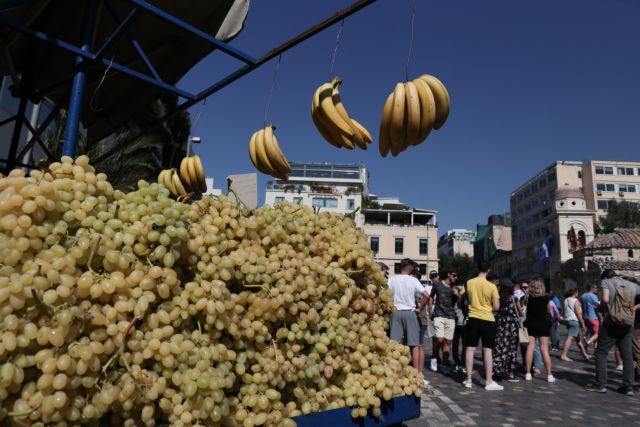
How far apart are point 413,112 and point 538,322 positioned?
5.95m

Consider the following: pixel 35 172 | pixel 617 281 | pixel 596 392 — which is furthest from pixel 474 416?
pixel 35 172

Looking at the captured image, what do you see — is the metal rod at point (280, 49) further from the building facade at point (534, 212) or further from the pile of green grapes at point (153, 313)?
the building facade at point (534, 212)

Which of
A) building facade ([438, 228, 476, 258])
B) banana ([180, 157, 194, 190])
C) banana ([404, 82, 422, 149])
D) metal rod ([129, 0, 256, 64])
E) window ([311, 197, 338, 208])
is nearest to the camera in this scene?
metal rod ([129, 0, 256, 64])

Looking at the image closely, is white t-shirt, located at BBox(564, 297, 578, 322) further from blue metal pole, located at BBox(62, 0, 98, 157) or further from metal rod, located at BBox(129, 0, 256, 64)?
blue metal pole, located at BBox(62, 0, 98, 157)

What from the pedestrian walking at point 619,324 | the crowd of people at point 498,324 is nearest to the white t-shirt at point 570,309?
the crowd of people at point 498,324

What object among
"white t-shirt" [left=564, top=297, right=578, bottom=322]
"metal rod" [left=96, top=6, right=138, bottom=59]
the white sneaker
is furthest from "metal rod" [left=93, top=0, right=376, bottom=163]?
"white t-shirt" [left=564, top=297, right=578, bottom=322]

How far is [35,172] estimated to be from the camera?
1613mm

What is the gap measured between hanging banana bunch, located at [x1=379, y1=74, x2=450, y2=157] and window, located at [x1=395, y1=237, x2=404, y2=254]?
5151 cm

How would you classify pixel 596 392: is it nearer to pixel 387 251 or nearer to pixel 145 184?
pixel 145 184

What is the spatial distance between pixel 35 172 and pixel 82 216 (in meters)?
0.27

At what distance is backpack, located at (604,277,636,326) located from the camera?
6.39m

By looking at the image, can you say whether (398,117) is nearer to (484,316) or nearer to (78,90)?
(78,90)

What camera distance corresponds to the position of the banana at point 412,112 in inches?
128

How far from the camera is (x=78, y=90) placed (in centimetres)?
310
